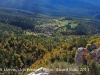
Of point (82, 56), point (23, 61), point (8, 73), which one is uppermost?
point (82, 56)

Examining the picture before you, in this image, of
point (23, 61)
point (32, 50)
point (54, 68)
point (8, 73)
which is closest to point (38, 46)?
point (32, 50)

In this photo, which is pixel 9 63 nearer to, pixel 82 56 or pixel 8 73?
pixel 8 73

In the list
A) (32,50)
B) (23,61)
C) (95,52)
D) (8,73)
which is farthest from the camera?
(32,50)

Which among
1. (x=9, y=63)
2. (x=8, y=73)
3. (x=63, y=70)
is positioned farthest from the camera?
(x=9, y=63)

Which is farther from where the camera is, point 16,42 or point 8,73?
point 16,42

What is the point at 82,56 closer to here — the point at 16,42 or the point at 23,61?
the point at 23,61

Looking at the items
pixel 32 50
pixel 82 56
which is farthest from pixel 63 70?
pixel 32 50

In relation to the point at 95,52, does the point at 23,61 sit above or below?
below

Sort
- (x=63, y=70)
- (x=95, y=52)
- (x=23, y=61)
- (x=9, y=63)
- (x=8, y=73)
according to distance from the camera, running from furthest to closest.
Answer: (x=23, y=61) < (x=9, y=63) < (x=8, y=73) < (x=95, y=52) < (x=63, y=70)

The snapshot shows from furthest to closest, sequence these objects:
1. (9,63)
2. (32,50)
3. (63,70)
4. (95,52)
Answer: (32,50), (9,63), (95,52), (63,70)
